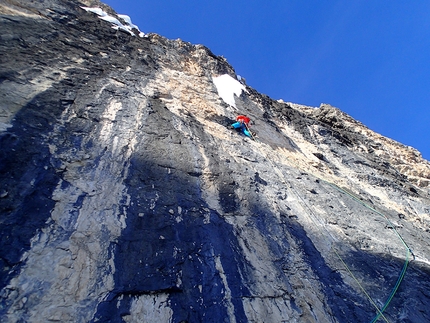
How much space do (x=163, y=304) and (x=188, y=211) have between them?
143 cm

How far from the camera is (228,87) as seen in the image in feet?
33.0

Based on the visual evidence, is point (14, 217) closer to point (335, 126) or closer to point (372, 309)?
point (372, 309)

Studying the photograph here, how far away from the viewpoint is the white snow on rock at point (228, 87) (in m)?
9.29

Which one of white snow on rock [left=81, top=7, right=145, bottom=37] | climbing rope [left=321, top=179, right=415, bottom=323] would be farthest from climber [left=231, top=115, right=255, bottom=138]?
white snow on rock [left=81, top=7, right=145, bottom=37]

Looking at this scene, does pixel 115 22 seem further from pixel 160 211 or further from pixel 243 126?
pixel 160 211

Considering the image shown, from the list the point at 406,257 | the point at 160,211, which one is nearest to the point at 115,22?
the point at 160,211

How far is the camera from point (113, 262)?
3299mm

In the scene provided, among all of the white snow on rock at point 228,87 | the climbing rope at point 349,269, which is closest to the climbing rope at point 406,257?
the climbing rope at point 349,269

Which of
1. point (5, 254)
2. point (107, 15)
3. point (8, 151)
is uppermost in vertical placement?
point (107, 15)

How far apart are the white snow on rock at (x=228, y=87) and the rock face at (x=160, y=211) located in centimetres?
114

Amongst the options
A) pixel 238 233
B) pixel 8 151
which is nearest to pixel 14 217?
pixel 8 151

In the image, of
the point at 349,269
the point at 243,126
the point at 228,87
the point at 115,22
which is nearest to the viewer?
the point at 349,269

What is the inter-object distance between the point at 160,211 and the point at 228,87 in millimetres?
6870

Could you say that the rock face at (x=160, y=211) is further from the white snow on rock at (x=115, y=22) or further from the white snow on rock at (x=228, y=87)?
the white snow on rock at (x=115, y=22)
